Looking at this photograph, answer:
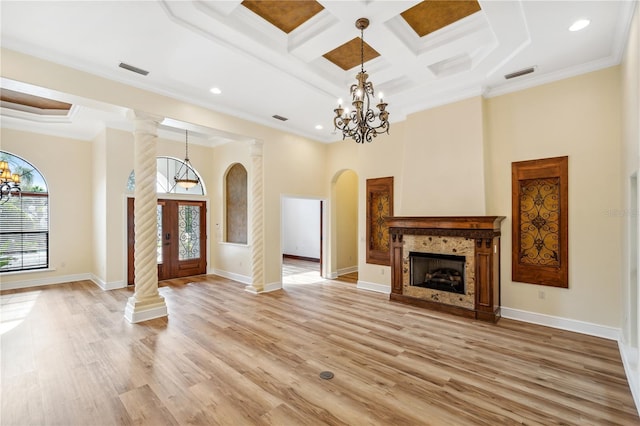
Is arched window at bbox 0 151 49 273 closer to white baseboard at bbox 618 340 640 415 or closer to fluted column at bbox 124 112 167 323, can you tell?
fluted column at bbox 124 112 167 323

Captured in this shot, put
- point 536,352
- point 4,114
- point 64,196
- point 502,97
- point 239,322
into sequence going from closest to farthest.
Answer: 1. point 536,352
2. point 239,322
3. point 502,97
4. point 4,114
5. point 64,196

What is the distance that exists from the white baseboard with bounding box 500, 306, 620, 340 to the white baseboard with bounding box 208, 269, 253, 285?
5317mm

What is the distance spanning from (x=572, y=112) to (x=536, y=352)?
3.34 metres

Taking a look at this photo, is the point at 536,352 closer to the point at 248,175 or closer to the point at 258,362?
the point at 258,362

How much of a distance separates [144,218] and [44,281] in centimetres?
442

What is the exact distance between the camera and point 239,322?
14.6 ft

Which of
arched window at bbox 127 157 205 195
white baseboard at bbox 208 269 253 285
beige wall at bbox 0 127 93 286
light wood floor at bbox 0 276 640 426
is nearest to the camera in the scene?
light wood floor at bbox 0 276 640 426

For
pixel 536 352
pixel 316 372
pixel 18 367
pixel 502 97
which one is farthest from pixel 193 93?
pixel 536 352

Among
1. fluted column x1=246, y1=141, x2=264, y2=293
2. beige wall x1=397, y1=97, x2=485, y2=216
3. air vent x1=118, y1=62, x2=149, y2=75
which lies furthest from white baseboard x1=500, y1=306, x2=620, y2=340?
air vent x1=118, y1=62, x2=149, y2=75

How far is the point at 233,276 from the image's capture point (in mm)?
7551

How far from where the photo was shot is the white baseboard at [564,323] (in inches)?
151

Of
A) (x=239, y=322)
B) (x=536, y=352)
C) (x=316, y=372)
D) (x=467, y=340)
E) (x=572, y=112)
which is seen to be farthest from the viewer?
(x=239, y=322)

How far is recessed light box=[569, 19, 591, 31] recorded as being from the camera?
123 inches

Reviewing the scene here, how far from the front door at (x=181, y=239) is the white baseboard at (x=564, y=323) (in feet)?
23.5
